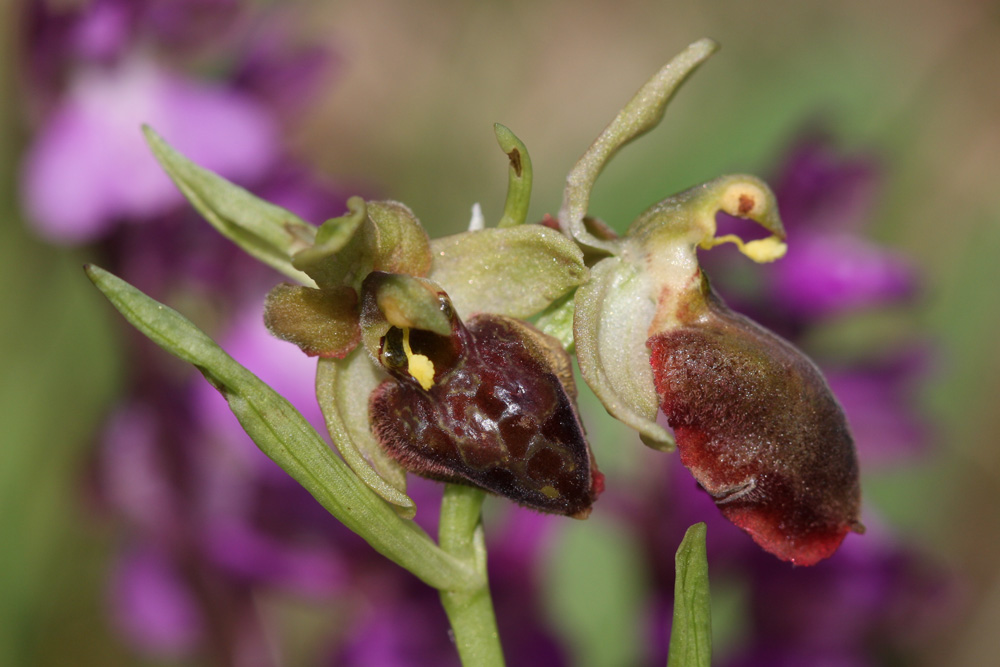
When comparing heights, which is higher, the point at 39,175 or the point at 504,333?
the point at 504,333

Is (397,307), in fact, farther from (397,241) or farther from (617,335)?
(617,335)

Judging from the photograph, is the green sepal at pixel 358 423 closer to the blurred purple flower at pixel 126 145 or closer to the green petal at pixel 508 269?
the green petal at pixel 508 269

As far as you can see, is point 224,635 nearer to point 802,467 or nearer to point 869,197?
point 802,467

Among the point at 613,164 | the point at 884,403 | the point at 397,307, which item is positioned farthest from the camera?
the point at 613,164

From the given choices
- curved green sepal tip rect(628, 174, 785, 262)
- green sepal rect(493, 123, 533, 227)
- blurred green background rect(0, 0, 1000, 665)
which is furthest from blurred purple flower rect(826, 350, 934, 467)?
green sepal rect(493, 123, 533, 227)

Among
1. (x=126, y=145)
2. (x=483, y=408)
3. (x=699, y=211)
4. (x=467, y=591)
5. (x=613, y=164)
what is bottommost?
(x=613, y=164)

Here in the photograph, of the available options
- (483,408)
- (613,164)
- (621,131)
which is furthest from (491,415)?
(613,164)

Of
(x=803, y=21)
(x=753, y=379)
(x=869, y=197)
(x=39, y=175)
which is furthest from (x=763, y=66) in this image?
(x=753, y=379)
